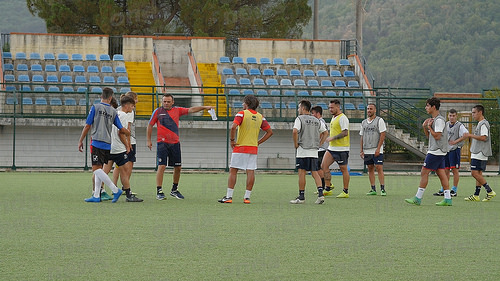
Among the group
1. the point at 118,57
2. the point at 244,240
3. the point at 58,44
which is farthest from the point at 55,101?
the point at 244,240

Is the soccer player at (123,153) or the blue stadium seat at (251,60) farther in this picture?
the blue stadium seat at (251,60)

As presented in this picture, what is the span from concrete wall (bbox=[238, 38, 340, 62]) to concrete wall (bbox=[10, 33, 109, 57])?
6.36 meters

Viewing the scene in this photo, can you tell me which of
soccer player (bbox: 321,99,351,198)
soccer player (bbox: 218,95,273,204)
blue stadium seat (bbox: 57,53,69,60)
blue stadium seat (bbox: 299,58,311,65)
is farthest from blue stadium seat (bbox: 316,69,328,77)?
soccer player (bbox: 218,95,273,204)

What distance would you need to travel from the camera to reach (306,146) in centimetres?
1271

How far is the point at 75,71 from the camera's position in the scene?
104ft

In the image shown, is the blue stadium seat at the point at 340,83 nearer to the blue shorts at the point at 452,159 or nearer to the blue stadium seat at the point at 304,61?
the blue stadium seat at the point at 304,61

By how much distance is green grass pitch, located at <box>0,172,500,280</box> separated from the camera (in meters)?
6.30

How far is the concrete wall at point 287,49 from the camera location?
36219 millimetres

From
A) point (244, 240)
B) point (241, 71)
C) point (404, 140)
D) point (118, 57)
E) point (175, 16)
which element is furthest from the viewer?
point (175, 16)

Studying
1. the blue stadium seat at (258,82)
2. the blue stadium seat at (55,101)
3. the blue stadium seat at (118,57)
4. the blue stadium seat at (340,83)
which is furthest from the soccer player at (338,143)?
the blue stadium seat at (118,57)

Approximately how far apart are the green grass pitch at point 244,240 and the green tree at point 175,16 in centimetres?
3194

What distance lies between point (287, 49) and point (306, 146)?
2403 centimetres

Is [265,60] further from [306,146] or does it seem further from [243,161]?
[243,161]

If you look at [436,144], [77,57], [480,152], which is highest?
[77,57]
